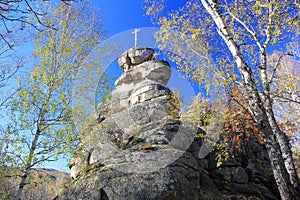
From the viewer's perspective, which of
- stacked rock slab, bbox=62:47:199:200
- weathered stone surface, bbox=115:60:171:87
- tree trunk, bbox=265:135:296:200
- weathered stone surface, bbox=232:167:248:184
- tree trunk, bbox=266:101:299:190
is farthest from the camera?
weathered stone surface, bbox=115:60:171:87

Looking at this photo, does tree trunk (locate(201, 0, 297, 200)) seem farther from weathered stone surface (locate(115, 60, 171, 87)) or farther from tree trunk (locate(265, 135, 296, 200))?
weathered stone surface (locate(115, 60, 171, 87))

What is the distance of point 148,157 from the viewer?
553cm

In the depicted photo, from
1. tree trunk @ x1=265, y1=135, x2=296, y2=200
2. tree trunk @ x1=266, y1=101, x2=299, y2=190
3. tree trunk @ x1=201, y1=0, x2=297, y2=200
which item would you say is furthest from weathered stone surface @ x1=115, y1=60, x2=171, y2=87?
tree trunk @ x1=265, y1=135, x2=296, y2=200

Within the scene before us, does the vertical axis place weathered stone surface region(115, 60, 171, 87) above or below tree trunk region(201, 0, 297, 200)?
above

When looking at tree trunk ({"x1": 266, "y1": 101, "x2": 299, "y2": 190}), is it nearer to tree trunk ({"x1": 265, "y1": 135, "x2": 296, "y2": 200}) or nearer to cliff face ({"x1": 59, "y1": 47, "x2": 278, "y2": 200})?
tree trunk ({"x1": 265, "y1": 135, "x2": 296, "y2": 200})

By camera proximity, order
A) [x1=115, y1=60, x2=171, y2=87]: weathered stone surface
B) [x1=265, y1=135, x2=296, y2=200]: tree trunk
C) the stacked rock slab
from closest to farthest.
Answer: [x1=265, y1=135, x2=296, y2=200]: tree trunk
the stacked rock slab
[x1=115, y1=60, x2=171, y2=87]: weathered stone surface

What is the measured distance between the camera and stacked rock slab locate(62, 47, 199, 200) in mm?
4801

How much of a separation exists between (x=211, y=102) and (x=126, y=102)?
4104mm

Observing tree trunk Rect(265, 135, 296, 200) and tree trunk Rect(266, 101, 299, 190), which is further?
tree trunk Rect(266, 101, 299, 190)

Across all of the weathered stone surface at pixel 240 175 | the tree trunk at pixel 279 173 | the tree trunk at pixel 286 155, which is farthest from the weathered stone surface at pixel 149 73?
the tree trunk at pixel 279 173

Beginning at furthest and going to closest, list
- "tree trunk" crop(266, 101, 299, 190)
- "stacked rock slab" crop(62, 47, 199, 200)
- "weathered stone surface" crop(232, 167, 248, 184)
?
"weathered stone surface" crop(232, 167, 248, 184) → "stacked rock slab" crop(62, 47, 199, 200) → "tree trunk" crop(266, 101, 299, 190)

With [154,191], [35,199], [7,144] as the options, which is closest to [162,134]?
[154,191]

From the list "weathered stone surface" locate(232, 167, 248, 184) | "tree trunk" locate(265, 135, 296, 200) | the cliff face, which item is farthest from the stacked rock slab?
"tree trunk" locate(265, 135, 296, 200)

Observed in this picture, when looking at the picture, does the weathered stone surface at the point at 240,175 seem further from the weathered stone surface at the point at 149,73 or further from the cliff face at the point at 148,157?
the weathered stone surface at the point at 149,73
